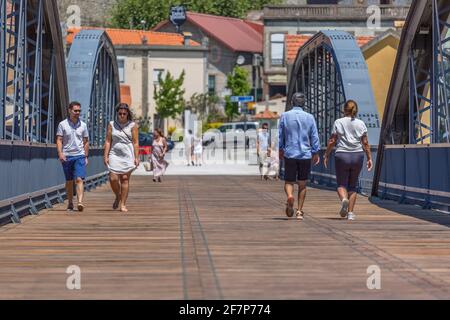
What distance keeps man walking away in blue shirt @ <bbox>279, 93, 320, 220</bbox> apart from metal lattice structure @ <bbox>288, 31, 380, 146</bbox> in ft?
31.2

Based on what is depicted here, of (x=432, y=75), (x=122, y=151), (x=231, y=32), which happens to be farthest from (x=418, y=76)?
(x=231, y=32)

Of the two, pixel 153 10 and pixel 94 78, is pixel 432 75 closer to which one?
pixel 94 78

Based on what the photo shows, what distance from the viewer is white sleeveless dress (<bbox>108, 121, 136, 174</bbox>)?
859 inches

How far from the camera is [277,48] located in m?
90.9

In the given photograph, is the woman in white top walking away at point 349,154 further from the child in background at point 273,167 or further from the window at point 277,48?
the window at point 277,48

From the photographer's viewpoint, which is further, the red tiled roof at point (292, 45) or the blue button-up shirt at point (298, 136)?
the red tiled roof at point (292, 45)

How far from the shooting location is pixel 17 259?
1309cm

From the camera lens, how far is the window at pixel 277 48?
89500 millimetres

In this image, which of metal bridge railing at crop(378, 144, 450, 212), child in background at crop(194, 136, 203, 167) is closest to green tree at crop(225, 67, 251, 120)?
child in background at crop(194, 136, 203, 167)

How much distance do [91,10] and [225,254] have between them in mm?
110749

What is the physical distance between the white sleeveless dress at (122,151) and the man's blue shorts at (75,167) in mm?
436

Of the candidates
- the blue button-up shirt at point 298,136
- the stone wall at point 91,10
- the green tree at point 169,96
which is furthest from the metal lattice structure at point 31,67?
the stone wall at point 91,10

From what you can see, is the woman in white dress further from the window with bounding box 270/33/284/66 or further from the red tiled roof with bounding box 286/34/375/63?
the window with bounding box 270/33/284/66

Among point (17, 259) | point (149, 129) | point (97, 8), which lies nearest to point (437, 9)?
point (17, 259)
